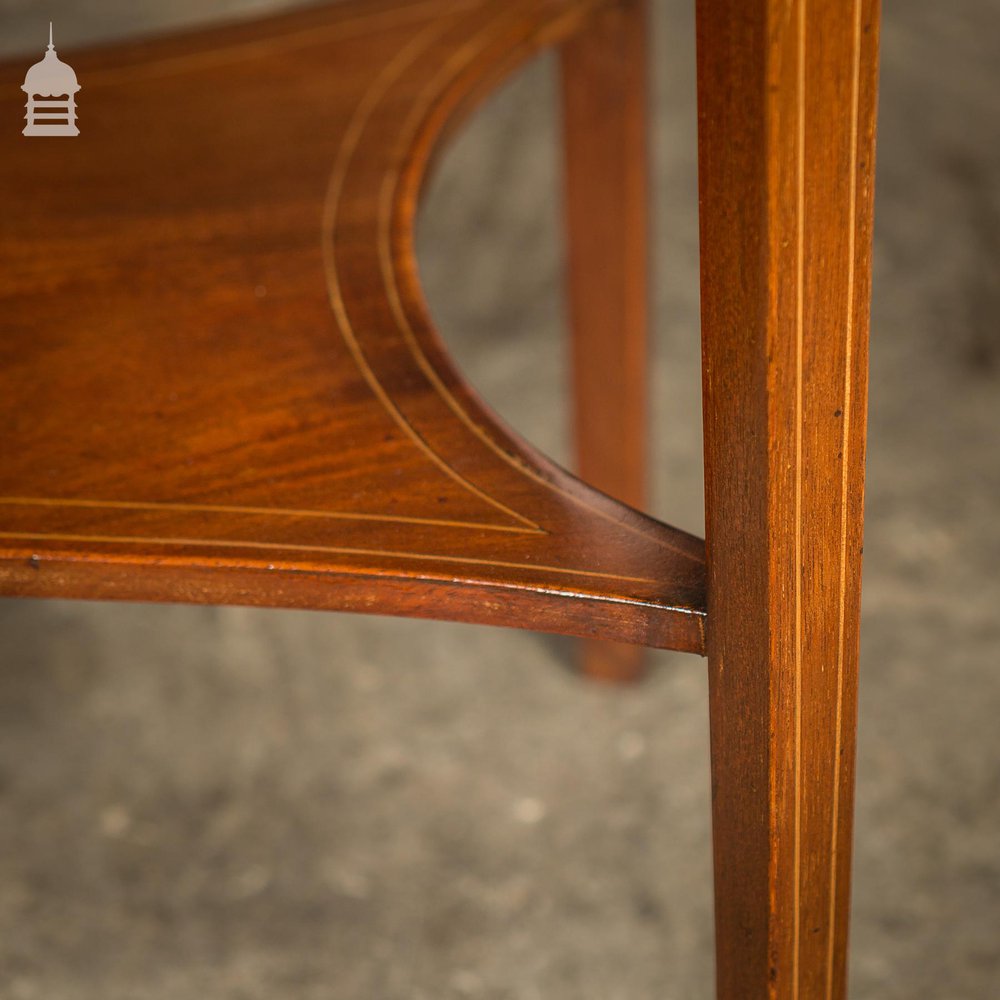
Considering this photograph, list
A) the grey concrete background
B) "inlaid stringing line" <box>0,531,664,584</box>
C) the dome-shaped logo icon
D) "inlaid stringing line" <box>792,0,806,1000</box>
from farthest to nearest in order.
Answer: the grey concrete background, the dome-shaped logo icon, "inlaid stringing line" <box>0,531,664,584</box>, "inlaid stringing line" <box>792,0,806,1000</box>

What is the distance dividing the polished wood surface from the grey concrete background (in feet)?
2.21

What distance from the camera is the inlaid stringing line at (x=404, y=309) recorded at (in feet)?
2.22

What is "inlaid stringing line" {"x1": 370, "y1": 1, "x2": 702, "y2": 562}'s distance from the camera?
26.7 inches

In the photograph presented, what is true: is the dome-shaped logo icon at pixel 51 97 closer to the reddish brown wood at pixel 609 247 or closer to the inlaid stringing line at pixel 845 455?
the reddish brown wood at pixel 609 247

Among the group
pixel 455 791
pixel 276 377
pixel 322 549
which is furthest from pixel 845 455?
pixel 455 791

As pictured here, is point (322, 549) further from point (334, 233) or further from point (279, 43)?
point (279, 43)

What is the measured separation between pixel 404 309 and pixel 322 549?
232 millimetres

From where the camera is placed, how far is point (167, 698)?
1604 millimetres

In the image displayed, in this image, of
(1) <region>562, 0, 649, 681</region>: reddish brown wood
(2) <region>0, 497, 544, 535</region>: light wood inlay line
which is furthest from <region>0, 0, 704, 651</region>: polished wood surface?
(1) <region>562, 0, 649, 681</region>: reddish brown wood

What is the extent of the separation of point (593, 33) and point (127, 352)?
0.65 meters

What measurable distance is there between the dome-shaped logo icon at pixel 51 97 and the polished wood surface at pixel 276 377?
1 centimetres

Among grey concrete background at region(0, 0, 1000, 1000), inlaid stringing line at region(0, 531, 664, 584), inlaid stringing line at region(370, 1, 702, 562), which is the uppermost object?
inlaid stringing line at region(370, 1, 702, 562)

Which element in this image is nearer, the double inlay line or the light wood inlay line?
the double inlay line

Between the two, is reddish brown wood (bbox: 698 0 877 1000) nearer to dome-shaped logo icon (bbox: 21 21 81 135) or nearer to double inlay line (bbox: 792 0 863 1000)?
double inlay line (bbox: 792 0 863 1000)
